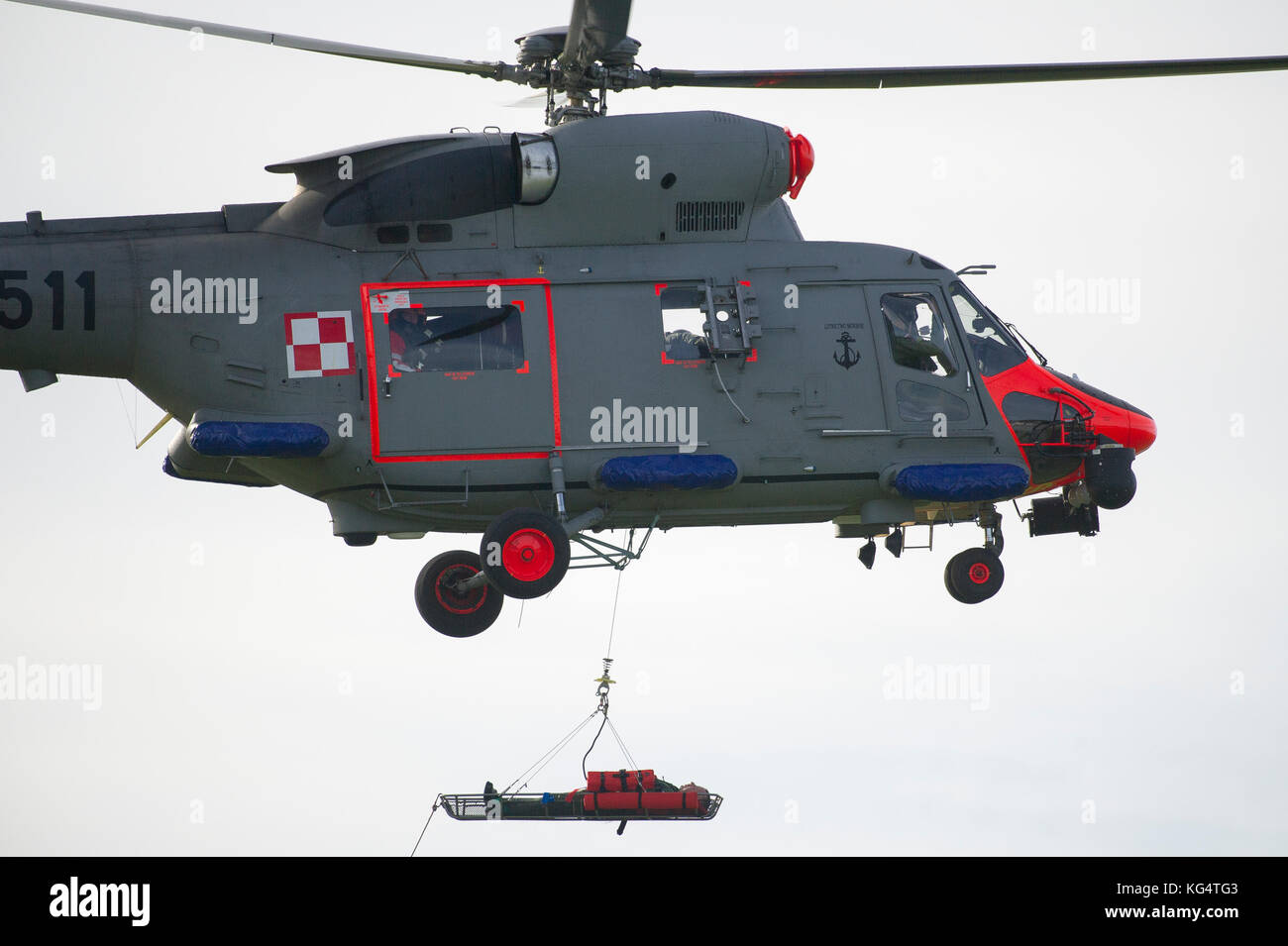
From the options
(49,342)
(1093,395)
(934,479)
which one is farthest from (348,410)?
(1093,395)

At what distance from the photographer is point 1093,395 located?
19984 mm

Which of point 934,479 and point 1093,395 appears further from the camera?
point 1093,395

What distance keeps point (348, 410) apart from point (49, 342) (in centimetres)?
269

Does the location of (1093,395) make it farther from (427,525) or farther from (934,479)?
(427,525)

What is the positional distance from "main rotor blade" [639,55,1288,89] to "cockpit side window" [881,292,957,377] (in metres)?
2.05

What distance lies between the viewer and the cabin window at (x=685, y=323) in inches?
717

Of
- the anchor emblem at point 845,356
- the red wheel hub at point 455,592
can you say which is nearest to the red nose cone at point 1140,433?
the anchor emblem at point 845,356

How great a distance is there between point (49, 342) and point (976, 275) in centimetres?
896

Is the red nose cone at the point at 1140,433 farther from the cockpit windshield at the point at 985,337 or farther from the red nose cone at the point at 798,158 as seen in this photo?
the red nose cone at the point at 798,158

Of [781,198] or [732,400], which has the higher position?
[781,198]

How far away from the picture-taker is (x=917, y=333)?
19.0 meters

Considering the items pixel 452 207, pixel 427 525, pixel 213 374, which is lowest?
pixel 427 525

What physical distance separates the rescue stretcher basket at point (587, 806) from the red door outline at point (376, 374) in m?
4.97

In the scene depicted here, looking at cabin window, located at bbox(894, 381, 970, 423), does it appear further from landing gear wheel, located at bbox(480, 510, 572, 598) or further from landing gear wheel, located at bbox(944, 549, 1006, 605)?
landing gear wheel, located at bbox(480, 510, 572, 598)
